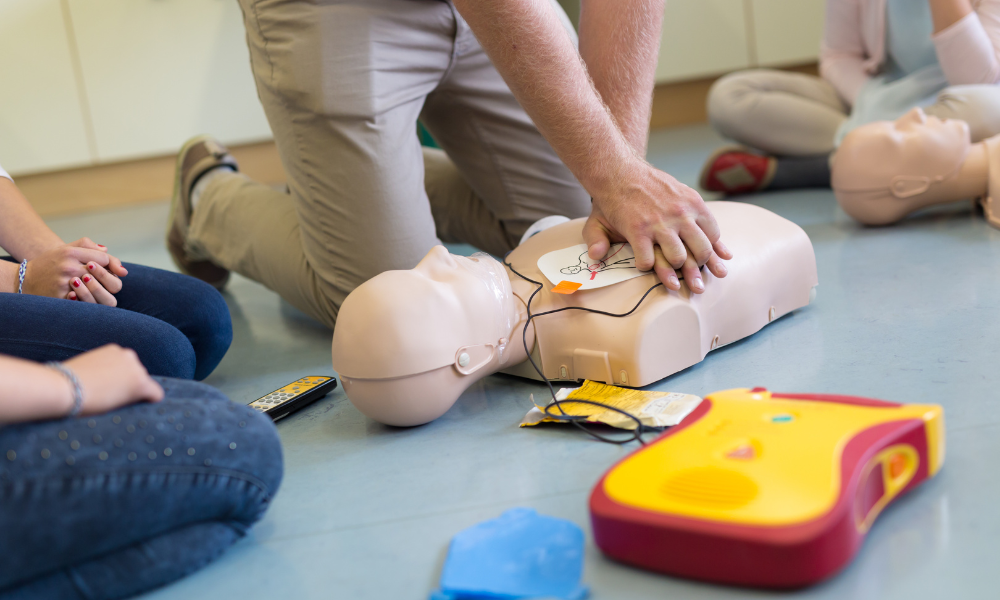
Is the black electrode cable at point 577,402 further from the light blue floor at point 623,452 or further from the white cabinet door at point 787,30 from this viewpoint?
the white cabinet door at point 787,30

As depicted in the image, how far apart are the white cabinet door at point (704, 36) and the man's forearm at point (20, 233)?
8.21 ft

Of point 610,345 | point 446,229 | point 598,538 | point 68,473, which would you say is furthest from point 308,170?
point 598,538

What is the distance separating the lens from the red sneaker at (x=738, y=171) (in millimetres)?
1908

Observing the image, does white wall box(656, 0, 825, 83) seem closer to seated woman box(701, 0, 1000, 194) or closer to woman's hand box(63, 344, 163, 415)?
seated woman box(701, 0, 1000, 194)

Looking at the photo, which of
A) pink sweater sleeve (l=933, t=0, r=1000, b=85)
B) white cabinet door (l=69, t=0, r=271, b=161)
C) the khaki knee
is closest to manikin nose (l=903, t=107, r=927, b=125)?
pink sweater sleeve (l=933, t=0, r=1000, b=85)

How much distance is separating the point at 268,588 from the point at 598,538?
262 mm

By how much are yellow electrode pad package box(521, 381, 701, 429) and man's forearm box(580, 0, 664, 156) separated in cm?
40

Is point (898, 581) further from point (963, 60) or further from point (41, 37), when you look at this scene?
point (41, 37)

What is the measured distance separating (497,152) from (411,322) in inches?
26.7

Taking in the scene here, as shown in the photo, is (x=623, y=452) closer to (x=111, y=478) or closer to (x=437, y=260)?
(x=437, y=260)

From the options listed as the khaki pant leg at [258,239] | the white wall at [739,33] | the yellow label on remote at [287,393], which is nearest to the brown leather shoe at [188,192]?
the khaki pant leg at [258,239]

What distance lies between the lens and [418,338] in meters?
0.84

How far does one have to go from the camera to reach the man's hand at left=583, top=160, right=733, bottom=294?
0.94 metres

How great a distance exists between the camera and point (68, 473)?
611 millimetres
